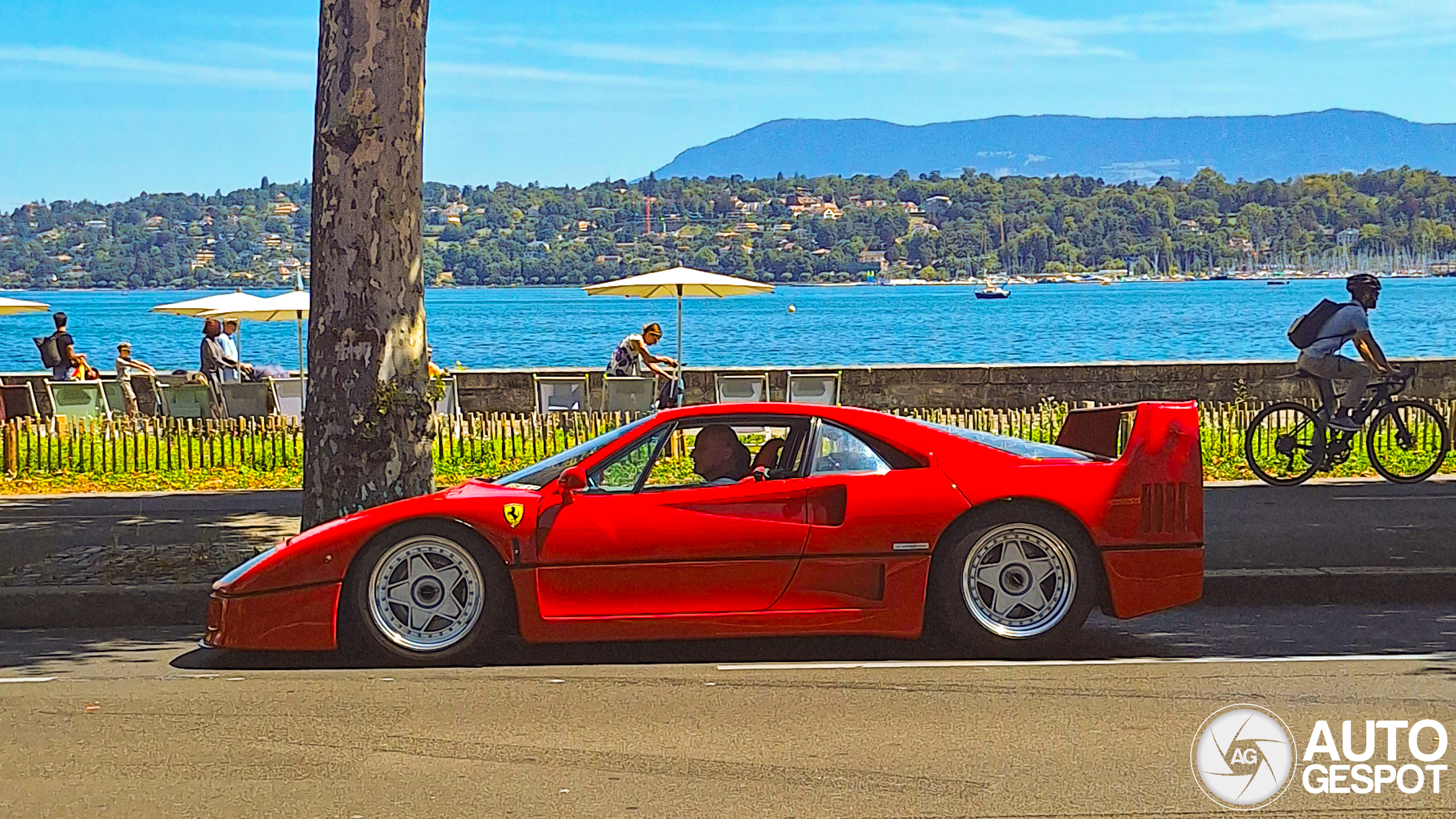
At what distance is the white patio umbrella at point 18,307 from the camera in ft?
87.0

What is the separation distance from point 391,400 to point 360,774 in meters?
4.71

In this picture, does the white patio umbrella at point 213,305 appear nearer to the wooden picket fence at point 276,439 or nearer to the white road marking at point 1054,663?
the wooden picket fence at point 276,439

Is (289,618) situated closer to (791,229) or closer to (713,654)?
(713,654)

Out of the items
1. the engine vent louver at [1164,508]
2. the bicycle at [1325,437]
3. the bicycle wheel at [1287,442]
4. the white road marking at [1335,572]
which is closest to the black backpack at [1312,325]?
the bicycle at [1325,437]

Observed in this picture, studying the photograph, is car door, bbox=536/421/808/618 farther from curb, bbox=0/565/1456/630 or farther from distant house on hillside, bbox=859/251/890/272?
distant house on hillside, bbox=859/251/890/272

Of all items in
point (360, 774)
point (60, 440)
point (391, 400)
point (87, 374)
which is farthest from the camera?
point (87, 374)

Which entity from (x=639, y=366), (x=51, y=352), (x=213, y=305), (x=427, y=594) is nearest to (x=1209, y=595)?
(x=427, y=594)

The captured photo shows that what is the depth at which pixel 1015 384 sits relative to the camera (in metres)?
24.2

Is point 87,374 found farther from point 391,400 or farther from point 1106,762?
point 1106,762

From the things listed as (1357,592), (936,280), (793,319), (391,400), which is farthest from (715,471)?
(936,280)

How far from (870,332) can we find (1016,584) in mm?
96955

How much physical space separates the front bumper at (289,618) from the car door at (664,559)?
3.23ft

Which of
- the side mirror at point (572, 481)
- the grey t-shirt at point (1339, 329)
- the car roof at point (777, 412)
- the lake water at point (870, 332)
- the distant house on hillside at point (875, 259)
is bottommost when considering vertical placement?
the lake water at point (870, 332)

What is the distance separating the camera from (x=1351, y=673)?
765cm
